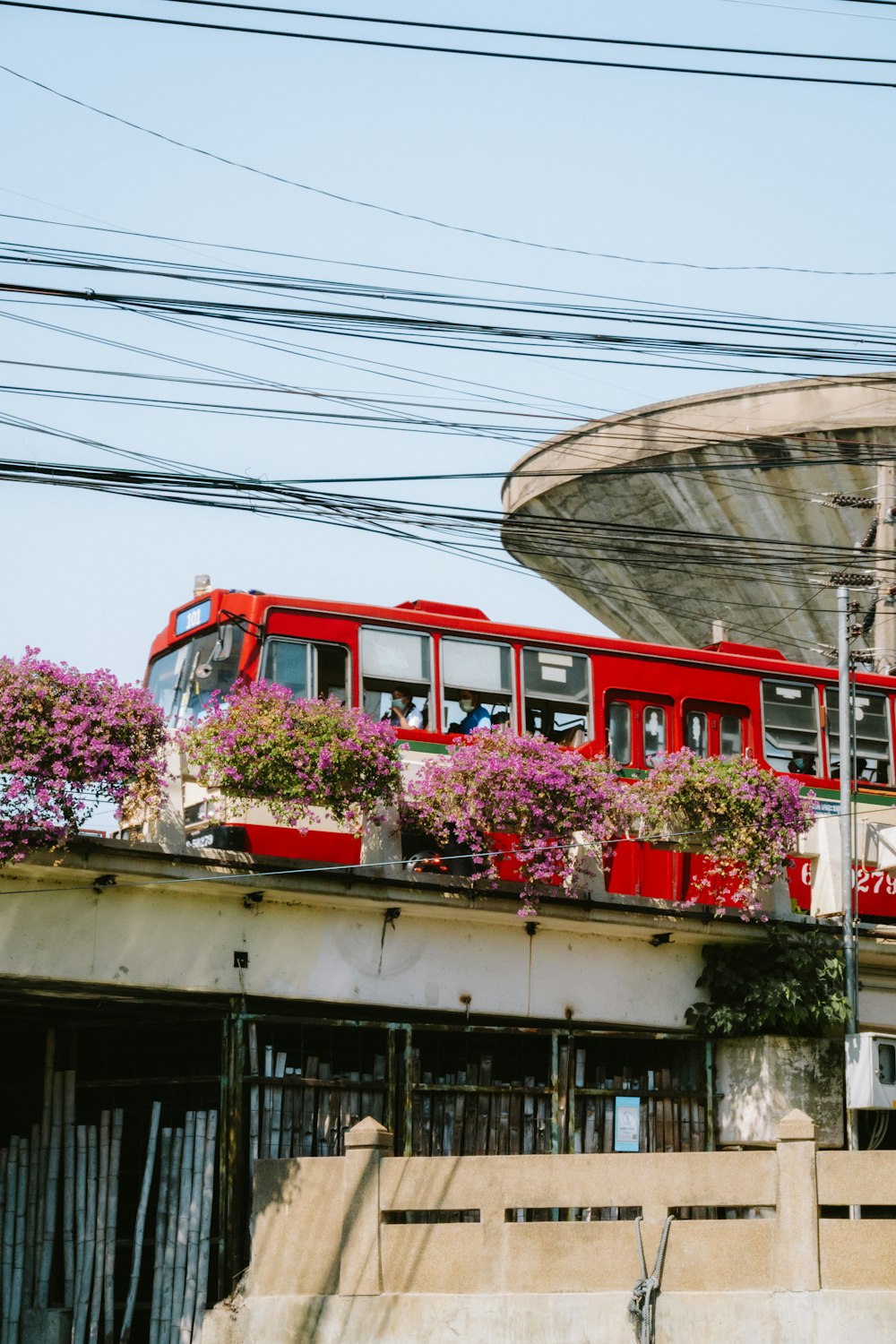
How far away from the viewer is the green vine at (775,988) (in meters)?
21.1

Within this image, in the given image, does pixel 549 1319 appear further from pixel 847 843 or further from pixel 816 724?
pixel 816 724

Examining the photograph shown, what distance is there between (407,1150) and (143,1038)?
3.46 m

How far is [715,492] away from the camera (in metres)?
38.6

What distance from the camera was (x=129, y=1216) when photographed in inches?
767

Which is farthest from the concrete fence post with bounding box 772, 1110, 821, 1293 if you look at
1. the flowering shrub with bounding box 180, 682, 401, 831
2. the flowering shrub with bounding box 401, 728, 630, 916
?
the flowering shrub with bounding box 180, 682, 401, 831

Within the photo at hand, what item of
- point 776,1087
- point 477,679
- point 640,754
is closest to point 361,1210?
point 776,1087

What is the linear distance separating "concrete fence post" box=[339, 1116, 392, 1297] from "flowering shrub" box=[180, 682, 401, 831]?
12.3ft

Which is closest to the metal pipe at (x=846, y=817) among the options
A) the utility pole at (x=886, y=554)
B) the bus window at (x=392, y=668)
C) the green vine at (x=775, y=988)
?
the green vine at (x=775, y=988)

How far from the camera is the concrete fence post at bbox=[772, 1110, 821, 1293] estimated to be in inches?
621

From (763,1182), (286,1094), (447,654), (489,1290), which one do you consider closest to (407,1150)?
(286,1094)

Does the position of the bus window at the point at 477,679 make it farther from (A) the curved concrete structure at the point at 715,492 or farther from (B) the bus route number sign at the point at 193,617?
(A) the curved concrete structure at the point at 715,492

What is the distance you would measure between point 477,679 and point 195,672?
3.85 metres

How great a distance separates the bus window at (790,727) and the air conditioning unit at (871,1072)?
569 centimetres

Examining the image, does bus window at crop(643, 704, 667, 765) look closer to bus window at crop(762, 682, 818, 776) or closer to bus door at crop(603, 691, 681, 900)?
bus door at crop(603, 691, 681, 900)
